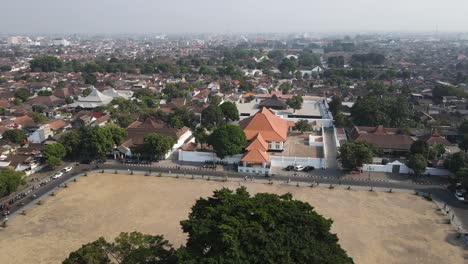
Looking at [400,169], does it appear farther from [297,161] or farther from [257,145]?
[257,145]

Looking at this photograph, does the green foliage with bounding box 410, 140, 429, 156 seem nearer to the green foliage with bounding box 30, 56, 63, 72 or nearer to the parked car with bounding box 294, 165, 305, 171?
the parked car with bounding box 294, 165, 305, 171

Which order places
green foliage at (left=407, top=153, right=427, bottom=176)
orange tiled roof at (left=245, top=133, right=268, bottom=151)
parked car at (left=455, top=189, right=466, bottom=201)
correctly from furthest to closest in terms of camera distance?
orange tiled roof at (left=245, top=133, right=268, bottom=151) < green foliage at (left=407, top=153, right=427, bottom=176) < parked car at (left=455, top=189, right=466, bottom=201)

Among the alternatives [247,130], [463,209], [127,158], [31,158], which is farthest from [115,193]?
[463,209]

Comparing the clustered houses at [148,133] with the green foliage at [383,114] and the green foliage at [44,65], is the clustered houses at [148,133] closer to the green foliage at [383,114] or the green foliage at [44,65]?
the green foliage at [383,114]

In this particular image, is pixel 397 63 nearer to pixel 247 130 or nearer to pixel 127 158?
pixel 247 130

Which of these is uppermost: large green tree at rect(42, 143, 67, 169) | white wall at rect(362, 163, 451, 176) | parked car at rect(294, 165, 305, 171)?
large green tree at rect(42, 143, 67, 169)

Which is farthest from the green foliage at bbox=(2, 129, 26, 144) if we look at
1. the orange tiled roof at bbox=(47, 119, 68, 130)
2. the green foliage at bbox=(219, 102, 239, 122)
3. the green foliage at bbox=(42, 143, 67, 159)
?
the green foliage at bbox=(219, 102, 239, 122)

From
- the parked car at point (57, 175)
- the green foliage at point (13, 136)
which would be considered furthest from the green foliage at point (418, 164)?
the green foliage at point (13, 136)

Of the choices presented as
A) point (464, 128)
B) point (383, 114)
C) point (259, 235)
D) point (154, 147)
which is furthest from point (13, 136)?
point (464, 128)
